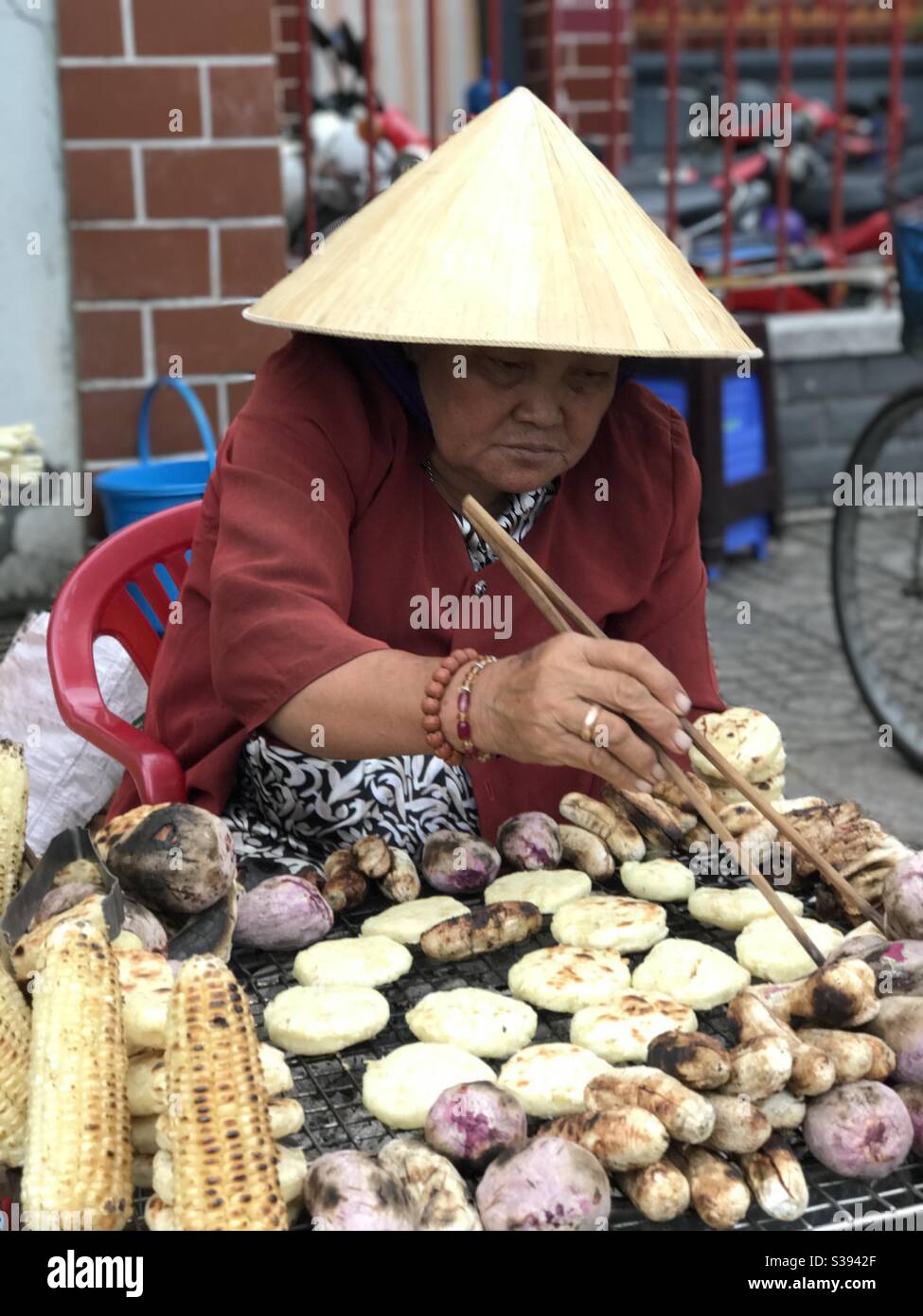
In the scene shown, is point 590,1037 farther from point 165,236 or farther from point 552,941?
point 165,236

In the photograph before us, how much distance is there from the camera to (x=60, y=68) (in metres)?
3.80

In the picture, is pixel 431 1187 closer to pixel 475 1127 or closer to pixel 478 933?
pixel 475 1127

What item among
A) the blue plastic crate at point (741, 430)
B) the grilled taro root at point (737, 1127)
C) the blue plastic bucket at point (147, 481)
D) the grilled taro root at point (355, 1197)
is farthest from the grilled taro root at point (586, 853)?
the blue plastic crate at point (741, 430)

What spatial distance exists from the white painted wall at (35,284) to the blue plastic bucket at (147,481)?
0.69 feet

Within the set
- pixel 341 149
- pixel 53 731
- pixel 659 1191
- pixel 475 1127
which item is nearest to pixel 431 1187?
pixel 475 1127

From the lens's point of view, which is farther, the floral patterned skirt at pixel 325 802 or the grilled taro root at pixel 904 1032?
the floral patterned skirt at pixel 325 802

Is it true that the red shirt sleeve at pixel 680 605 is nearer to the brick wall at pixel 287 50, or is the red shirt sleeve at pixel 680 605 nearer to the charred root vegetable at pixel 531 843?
the charred root vegetable at pixel 531 843

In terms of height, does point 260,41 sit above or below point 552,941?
above

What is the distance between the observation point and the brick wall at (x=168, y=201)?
3824mm

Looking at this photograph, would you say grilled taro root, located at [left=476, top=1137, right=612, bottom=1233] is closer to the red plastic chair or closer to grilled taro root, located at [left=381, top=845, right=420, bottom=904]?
grilled taro root, located at [left=381, top=845, right=420, bottom=904]

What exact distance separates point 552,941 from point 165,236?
272 cm

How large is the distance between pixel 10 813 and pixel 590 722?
642 mm

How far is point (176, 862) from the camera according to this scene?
1.60 metres
